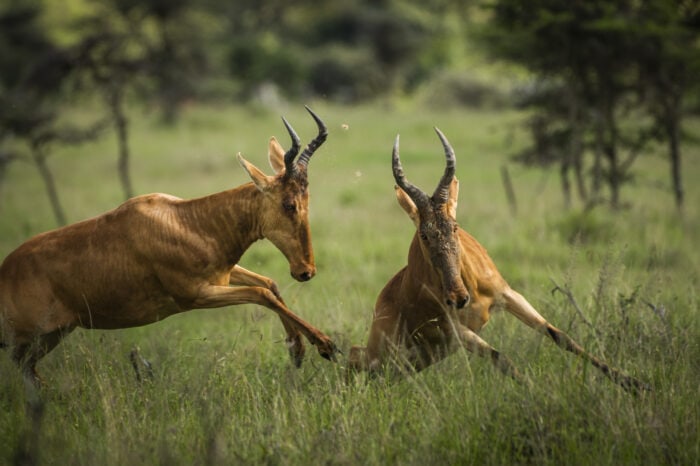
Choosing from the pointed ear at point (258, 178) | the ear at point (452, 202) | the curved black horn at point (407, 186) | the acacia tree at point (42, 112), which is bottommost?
the ear at point (452, 202)

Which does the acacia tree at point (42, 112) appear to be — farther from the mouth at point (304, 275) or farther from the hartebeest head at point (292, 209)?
the mouth at point (304, 275)

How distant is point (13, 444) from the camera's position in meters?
4.88

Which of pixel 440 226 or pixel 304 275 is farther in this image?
pixel 304 275

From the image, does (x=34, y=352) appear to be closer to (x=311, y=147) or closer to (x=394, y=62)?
(x=311, y=147)

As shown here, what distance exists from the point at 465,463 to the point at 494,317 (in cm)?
246

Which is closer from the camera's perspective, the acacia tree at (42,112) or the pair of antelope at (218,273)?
the pair of antelope at (218,273)

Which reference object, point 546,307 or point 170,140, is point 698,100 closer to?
point 546,307

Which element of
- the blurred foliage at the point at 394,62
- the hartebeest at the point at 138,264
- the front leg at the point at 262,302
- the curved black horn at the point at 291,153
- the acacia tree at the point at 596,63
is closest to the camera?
the front leg at the point at 262,302

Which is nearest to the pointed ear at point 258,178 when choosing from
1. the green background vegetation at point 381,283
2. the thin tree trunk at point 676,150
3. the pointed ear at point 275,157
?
the pointed ear at point 275,157

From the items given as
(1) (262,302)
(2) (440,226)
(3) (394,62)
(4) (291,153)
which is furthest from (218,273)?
(3) (394,62)

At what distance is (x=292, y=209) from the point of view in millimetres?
5797

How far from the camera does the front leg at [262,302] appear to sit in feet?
18.0

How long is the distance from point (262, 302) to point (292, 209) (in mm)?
671

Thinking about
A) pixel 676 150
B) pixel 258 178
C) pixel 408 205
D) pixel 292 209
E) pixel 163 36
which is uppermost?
pixel 163 36
